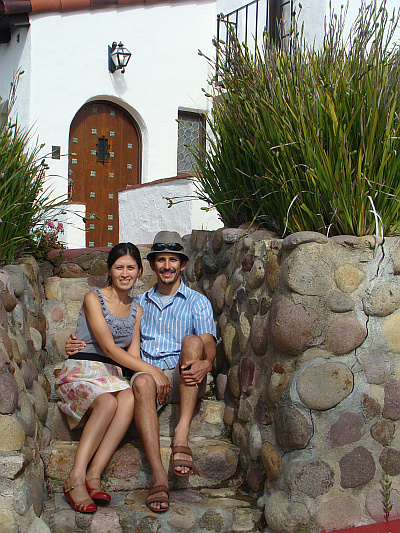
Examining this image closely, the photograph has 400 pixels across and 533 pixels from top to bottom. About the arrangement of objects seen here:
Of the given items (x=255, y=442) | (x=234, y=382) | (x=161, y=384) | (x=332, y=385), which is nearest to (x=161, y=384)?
(x=161, y=384)

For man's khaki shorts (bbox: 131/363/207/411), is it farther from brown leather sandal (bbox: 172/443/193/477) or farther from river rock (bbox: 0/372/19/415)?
river rock (bbox: 0/372/19/415)

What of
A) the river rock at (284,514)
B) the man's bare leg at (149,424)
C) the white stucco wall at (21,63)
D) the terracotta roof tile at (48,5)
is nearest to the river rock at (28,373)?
the man's bare leg at (149,424)

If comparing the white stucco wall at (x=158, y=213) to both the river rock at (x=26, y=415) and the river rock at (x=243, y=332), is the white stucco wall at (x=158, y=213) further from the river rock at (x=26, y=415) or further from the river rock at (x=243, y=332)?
the river rock at (x=26, y=415)

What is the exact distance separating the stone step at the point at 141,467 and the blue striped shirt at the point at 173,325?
469 millimetres

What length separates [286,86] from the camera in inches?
135

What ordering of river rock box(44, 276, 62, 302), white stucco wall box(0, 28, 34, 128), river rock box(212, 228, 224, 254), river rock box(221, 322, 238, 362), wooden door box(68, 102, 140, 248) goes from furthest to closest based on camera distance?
1. wooden door box(68, 102, 140, 248)
2. white stucco wall box(0, 28, 34, 128)
3. river rock box(44, 276, 62, 302)
4. river rock box(212, 228, 224, 254)
5. river rock box(221, 322, 238, 362)

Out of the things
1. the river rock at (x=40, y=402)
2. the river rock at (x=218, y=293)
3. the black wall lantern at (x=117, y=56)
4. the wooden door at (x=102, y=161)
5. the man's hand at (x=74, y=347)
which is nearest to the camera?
the river rock at (x=40, y=402)

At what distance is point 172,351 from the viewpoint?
3.53 metres

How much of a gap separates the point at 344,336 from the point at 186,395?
0.88 metres

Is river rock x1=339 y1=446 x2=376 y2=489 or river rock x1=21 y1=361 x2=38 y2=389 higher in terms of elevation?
river rock x1=21 y1=361 x2=38 y2=389

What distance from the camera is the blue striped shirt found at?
3.53 meters

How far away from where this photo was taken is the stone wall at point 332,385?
286cm

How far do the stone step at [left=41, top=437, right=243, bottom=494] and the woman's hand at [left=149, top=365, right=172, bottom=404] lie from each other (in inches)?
10.4

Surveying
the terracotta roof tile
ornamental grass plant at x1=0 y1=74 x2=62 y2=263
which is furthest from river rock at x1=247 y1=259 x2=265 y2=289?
the terracotta roof tile
